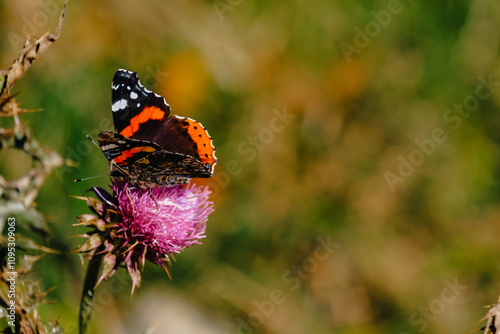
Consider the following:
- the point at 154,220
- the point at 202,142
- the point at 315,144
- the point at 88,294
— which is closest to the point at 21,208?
the point at 88,294

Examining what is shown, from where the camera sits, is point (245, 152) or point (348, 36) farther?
point (348, 36)

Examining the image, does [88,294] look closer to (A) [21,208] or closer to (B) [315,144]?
(A) [21,208]

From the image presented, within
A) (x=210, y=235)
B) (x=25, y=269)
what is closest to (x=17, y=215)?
(x=25, y=269)

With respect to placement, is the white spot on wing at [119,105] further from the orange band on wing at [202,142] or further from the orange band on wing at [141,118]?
the orange band on wing at [202,142]

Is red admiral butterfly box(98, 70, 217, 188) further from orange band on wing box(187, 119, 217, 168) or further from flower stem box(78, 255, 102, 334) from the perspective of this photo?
flower stem box(78, 255, 102, 334)

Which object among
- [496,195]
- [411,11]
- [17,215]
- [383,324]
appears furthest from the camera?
[411,11]

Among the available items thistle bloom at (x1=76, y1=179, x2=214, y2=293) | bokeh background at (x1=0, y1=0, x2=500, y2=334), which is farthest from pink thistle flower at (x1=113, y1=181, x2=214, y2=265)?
Answer: bokeh background at (x1=0, y1=0, x2=500, y2=334)

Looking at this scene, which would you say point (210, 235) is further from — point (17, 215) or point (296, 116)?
point (17, 215)

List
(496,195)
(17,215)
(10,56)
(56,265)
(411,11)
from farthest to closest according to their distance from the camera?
1. (411,11)
2. (496,195)
3. (10,56)
4. (56,265)
5. (17,215)
